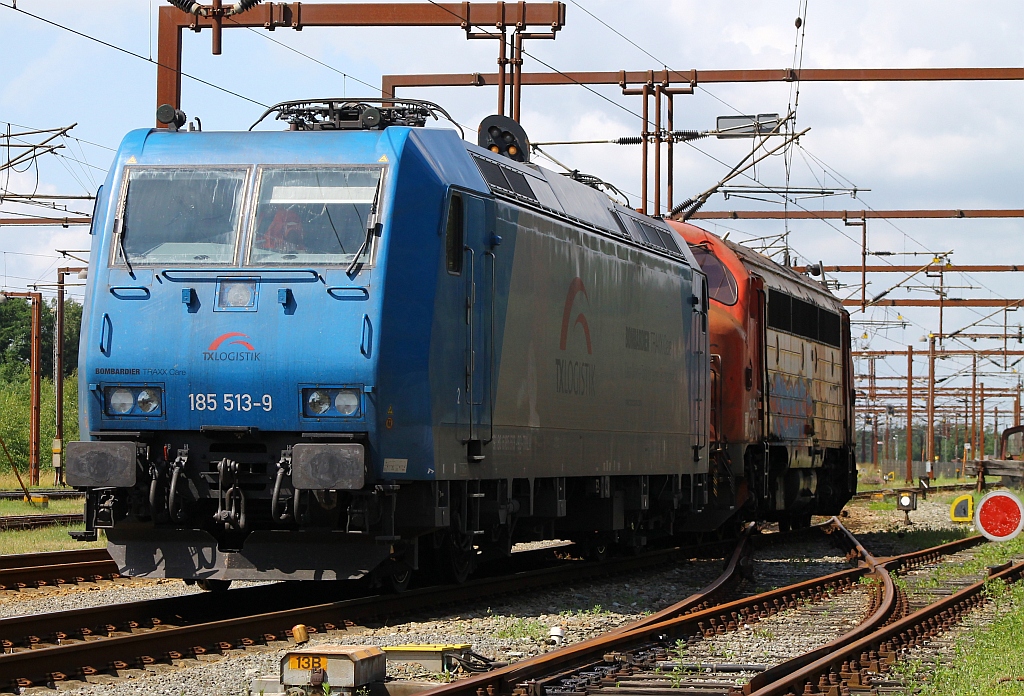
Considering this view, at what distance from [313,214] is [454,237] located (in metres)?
1.21

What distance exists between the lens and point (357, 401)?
10.1 m

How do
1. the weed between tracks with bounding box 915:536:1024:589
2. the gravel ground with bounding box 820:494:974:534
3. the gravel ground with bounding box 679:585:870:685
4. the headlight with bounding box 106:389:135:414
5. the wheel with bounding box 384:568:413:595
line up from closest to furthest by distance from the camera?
the gravel ground with bounding box 679:585:870:685 → the headlight with bounding box 106:389:135:414 → the wheel with bounding box 384:568:413:595 → the weed between tracks with bounding box 915:536:1024:589 → the gravel ground with bounding box 820:494:974:534

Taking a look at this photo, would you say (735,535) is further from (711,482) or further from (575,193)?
(575,193)

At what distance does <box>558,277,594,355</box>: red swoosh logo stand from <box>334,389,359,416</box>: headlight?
11.8 feet

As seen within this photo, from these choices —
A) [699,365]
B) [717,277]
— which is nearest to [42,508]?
[717,277]

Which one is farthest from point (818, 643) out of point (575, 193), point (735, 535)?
point (735, 535)

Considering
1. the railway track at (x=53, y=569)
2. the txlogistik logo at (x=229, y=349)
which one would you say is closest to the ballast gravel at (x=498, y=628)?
the txlogistik logo at (x=229, y=349)

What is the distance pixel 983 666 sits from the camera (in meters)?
9.30

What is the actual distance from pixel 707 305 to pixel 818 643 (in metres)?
8.29

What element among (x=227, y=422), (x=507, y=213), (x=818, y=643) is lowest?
(x=818, y=643)

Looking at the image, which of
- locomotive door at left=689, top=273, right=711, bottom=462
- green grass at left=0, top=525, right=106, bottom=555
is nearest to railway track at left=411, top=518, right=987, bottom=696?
locomotive door at left=689, top=273, right=711, bottom=462

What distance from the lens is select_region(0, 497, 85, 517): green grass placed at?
24808 millimetres

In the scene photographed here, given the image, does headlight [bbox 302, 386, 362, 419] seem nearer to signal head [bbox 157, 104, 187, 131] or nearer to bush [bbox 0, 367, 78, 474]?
signal head [bbox 157, 104, 187, 131]

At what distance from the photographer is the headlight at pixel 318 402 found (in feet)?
33.3
